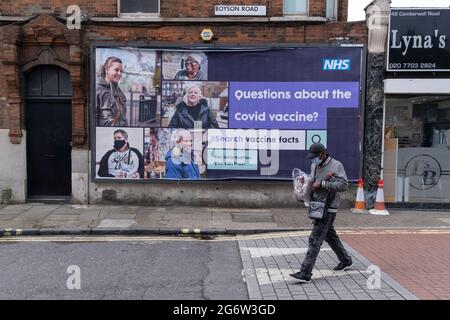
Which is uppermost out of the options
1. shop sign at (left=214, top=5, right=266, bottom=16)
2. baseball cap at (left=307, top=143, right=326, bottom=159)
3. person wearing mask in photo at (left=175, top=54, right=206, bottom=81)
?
shop sign at (left=214, top=5, right=266, bottom=16)

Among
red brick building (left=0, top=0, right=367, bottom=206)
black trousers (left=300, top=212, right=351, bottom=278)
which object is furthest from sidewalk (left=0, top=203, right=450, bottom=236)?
black trousers (left=300, top=212, right=351, bottom=278)

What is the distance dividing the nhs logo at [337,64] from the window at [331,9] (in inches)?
47.0

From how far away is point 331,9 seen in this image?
11.9m

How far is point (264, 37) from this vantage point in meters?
11.7

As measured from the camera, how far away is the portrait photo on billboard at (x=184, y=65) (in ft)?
38.2

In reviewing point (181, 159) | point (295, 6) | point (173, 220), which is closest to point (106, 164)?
point (181, 159)

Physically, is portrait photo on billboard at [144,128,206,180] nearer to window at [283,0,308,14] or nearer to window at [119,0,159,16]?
window at [119,0,159,16]

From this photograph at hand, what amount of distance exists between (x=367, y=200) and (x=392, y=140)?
163cm

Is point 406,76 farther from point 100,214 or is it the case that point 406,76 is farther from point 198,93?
point 100,214

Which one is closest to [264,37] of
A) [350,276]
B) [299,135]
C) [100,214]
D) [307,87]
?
[307,87]

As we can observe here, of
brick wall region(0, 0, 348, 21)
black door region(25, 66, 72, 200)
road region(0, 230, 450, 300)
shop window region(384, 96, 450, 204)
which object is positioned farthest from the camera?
black door region(25, 66, 72, 200)

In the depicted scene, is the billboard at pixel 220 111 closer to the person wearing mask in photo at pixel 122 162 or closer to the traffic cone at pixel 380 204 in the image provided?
the person wearing mask in photo at pixel 122 162

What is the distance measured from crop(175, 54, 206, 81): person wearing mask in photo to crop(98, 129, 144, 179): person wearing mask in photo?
6.87 feet

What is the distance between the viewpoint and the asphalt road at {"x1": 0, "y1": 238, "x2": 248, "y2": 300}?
5.62 meters
